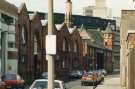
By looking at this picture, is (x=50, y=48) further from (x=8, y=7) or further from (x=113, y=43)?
(x=113, y=43)

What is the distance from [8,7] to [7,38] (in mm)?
3775

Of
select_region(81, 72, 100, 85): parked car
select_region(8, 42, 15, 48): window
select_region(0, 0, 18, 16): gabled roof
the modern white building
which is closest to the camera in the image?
the modern white building

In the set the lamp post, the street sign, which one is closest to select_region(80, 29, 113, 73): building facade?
the lamp post

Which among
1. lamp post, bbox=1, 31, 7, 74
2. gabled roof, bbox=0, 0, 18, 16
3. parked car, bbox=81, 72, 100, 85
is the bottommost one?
parked car, bbox=81, 72, 100, 85

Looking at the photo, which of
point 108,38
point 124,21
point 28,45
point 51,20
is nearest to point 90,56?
point 108,38

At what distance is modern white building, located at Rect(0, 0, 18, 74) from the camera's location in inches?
2633

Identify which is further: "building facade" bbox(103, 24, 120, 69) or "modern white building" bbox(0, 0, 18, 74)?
"building facade" bbox(103, 24, 120, 69)

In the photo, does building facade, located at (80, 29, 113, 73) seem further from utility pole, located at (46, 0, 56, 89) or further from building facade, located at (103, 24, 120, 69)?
utility pole, located at (46, 0, 56, 89)

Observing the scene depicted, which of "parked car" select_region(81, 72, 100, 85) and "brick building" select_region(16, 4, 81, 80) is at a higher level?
"brick building" select_region(16, 4, 81, 80)

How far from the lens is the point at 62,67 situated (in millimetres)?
107438

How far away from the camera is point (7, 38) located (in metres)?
69.3

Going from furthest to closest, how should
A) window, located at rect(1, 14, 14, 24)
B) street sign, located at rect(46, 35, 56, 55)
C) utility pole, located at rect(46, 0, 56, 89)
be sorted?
window, located at rect(1, 14, 14, 24), street sign, located at rect(46, 35, 56, 55), utility pole, located at rect(46, 0, 56, 89)

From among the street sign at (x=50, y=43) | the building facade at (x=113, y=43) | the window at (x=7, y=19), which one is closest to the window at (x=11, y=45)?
the window at (x=7, y=19)

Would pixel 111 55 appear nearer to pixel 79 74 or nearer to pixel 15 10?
pixel 79 74
